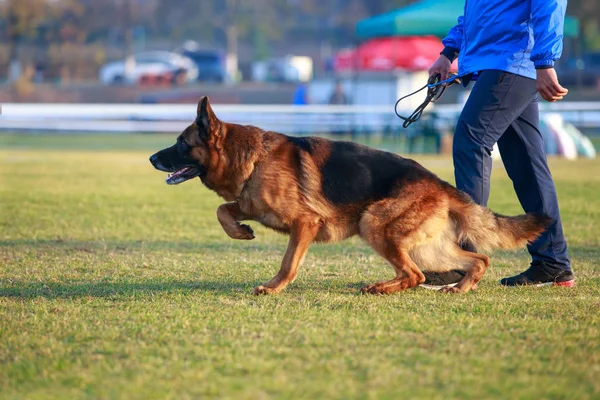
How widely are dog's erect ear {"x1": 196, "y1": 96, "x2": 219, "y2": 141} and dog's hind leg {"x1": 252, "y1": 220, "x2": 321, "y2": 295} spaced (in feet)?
2.50

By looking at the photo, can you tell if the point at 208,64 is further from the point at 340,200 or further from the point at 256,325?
the point at 256,325

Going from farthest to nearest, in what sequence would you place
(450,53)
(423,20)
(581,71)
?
1. (581,71)
2. (423,20)
3. (450,53)

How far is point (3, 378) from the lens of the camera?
10.9 feet

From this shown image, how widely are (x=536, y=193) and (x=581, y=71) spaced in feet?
110

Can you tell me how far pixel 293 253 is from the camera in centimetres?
505

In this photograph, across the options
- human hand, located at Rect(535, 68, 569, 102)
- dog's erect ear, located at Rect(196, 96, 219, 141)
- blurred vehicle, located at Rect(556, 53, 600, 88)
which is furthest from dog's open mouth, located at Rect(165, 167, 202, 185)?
blurred vehicle, located at Rect(556, 53, 600, 88)

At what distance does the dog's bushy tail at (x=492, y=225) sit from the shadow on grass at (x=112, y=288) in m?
1.37

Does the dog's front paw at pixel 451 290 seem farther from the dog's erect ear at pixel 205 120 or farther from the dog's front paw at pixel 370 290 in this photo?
the dog's erect ear at pixel 205 120

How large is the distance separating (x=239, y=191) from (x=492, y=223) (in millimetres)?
1537

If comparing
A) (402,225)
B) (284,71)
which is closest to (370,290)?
(402,225)

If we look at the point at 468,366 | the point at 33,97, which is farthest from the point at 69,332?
the point at 33,97

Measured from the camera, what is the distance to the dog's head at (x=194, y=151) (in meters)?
5.07

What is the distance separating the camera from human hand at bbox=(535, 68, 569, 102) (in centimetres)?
491

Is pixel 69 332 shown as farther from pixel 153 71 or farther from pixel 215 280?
pixel 153 71
